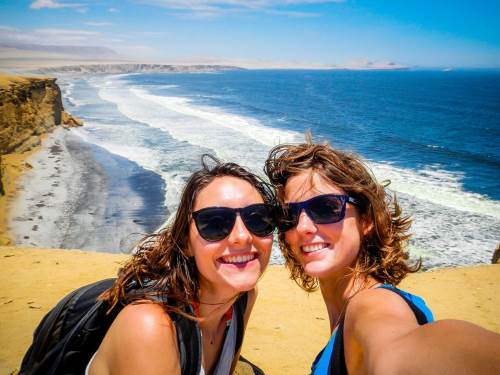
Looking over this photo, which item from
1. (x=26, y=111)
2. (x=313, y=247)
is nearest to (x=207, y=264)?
(x=313, y=247)

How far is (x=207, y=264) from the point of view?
216 cm

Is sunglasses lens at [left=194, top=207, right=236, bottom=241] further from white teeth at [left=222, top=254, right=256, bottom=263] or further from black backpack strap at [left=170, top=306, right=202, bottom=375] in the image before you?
black backpack strap at [left=170, top=306, right=202, bottom=375]

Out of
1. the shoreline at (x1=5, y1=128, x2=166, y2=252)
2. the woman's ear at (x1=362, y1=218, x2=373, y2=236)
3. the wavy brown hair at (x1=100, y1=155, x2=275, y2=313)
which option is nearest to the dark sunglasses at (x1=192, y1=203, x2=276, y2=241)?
the wavy brown hair at (x1=100, y1=155, x2=275, y2=313)

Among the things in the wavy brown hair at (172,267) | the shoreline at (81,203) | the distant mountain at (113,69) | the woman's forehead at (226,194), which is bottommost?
the shoreline at (81,203)

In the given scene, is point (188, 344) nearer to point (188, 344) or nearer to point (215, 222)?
point (188, 344)

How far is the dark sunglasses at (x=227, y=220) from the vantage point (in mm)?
2164

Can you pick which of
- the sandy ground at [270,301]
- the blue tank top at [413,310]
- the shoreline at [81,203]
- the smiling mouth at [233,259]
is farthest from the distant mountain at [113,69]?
the blue tank top at [413,310]

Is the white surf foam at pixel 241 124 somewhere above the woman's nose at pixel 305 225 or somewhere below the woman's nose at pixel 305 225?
below

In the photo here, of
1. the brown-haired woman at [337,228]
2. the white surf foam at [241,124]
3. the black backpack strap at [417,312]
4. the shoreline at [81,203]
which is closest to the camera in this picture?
the black backpack strap at [417,312]

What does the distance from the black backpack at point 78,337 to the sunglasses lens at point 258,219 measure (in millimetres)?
583

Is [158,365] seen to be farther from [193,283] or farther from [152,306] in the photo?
[193,283]

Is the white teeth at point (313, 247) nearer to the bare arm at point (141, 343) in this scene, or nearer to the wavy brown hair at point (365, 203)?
the wavy brown hair at point (365, 203)

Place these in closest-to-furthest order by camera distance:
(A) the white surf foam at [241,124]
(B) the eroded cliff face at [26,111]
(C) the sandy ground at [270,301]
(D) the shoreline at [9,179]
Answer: (C) the sandy ground at [270,301], (D) the shoreline at [9,179], (B) the eroded cliff face at [26,111], (A) the white surf foam at [241,124]

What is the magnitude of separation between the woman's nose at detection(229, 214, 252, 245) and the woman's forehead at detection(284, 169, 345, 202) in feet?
1.45
